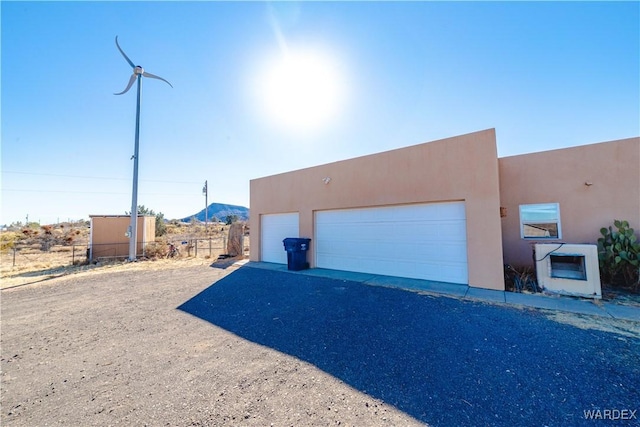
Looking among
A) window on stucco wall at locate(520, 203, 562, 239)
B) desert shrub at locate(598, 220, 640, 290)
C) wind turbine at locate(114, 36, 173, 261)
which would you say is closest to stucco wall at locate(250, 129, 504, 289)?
window on stucco wall at locate(520, 203, 562, 239)

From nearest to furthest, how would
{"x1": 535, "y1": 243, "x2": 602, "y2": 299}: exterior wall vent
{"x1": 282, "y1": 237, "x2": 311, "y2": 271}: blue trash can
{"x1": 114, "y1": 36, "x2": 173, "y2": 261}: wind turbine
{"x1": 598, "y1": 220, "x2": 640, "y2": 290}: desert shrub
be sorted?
→ {"x1": 535, "y1": 243, "x2": 602, "y2": 299}: exterior wall vent < {"x1": 598, "y1": 220, "x2": 640, "y2": 290}: desert shrub < {"x1": 282, "y1": 237, "x2": 311, "y2": 271}: blue trash can < {"x1": 114, "y1": 36, "x2": 173, "y2": 261}: wind turbine

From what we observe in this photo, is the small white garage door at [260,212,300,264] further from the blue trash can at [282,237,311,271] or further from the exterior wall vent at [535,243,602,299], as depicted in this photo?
the exterior wall vent at [535,243,602,299]

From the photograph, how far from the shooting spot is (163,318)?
4582 mm

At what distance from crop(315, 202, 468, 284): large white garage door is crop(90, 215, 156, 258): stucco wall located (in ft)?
36.2

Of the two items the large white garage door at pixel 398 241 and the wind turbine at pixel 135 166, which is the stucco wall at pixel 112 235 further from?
the large white garage door at pixel 398 241

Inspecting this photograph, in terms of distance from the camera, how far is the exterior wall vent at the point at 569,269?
5344 millimetres

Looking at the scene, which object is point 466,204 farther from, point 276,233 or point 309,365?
point 276,233

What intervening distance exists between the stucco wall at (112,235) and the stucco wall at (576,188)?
17.0 meters

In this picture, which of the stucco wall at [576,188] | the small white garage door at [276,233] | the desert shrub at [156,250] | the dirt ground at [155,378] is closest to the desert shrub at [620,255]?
the stucco wall at [576,188]

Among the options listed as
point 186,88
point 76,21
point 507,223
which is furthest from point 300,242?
point 76,21

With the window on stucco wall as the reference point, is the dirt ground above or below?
below

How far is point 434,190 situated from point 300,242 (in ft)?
15.7

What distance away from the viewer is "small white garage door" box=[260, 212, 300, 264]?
1023cm

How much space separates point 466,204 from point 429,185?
3.47 ft
